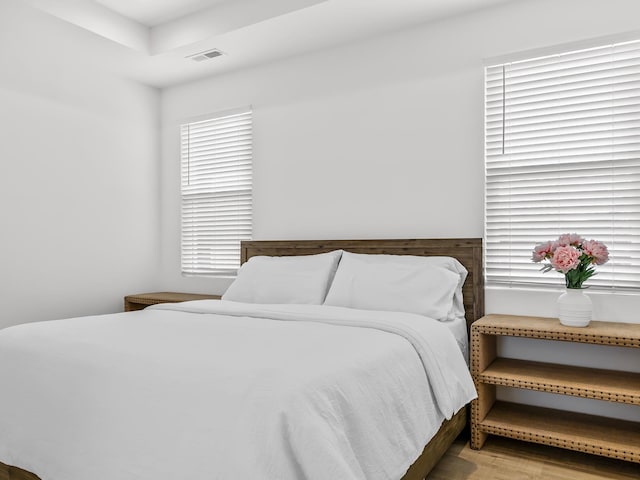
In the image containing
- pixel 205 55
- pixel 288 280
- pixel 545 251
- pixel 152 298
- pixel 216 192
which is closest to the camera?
pixel 545 251

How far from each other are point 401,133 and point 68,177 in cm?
267

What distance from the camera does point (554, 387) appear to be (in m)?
2.42

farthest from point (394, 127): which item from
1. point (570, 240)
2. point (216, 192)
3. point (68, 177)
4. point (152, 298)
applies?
point (68, 177)

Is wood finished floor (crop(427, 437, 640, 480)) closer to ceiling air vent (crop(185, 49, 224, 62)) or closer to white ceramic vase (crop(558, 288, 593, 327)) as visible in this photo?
white ceramic vase (crop(558, 288, 593, 327))

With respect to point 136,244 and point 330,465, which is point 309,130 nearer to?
Answer: point 136,244

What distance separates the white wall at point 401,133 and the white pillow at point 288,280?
39 cm

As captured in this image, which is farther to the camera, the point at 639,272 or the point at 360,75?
the point at 360,75

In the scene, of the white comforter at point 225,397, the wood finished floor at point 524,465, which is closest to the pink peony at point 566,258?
the white comforter at point 225,397

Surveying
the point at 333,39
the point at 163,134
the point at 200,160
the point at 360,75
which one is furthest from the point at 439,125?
the point at 163,134

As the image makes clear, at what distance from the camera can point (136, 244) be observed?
14.7ft

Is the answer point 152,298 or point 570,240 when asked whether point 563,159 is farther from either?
point 152,298

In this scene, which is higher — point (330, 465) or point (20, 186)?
point (20, 186)

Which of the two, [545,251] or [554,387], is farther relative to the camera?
[545,251]

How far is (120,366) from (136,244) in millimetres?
3011
